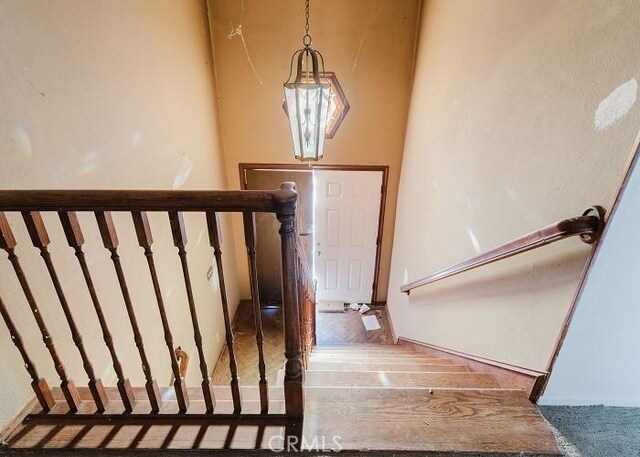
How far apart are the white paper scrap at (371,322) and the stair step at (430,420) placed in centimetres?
279

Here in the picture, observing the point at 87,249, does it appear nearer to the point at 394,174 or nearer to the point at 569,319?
the point at 569,319

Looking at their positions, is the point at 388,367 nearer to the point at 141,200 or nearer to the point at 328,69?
the point at 141,200

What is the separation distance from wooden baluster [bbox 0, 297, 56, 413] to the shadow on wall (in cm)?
180

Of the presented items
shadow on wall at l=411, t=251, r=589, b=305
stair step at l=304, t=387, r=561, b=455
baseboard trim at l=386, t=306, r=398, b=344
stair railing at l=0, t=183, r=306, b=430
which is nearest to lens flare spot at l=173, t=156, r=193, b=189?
stair railing at l=0, t=183, r=306, b=430

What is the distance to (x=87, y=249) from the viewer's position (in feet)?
4.74

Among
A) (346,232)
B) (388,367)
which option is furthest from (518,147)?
(346,232)

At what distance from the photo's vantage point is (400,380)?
156 centimetres

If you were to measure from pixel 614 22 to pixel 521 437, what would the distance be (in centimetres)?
130

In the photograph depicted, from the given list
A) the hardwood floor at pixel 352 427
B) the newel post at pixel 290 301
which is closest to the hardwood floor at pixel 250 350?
the hardwood floor at pixel 352 427

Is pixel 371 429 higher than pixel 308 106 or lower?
lower

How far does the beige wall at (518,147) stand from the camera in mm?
916

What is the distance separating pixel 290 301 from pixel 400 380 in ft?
2.94

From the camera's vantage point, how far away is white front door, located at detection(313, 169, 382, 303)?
12.4ft

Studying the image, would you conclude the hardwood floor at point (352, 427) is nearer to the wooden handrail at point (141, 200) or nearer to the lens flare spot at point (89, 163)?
the wooden handrail at point (141, 200)
